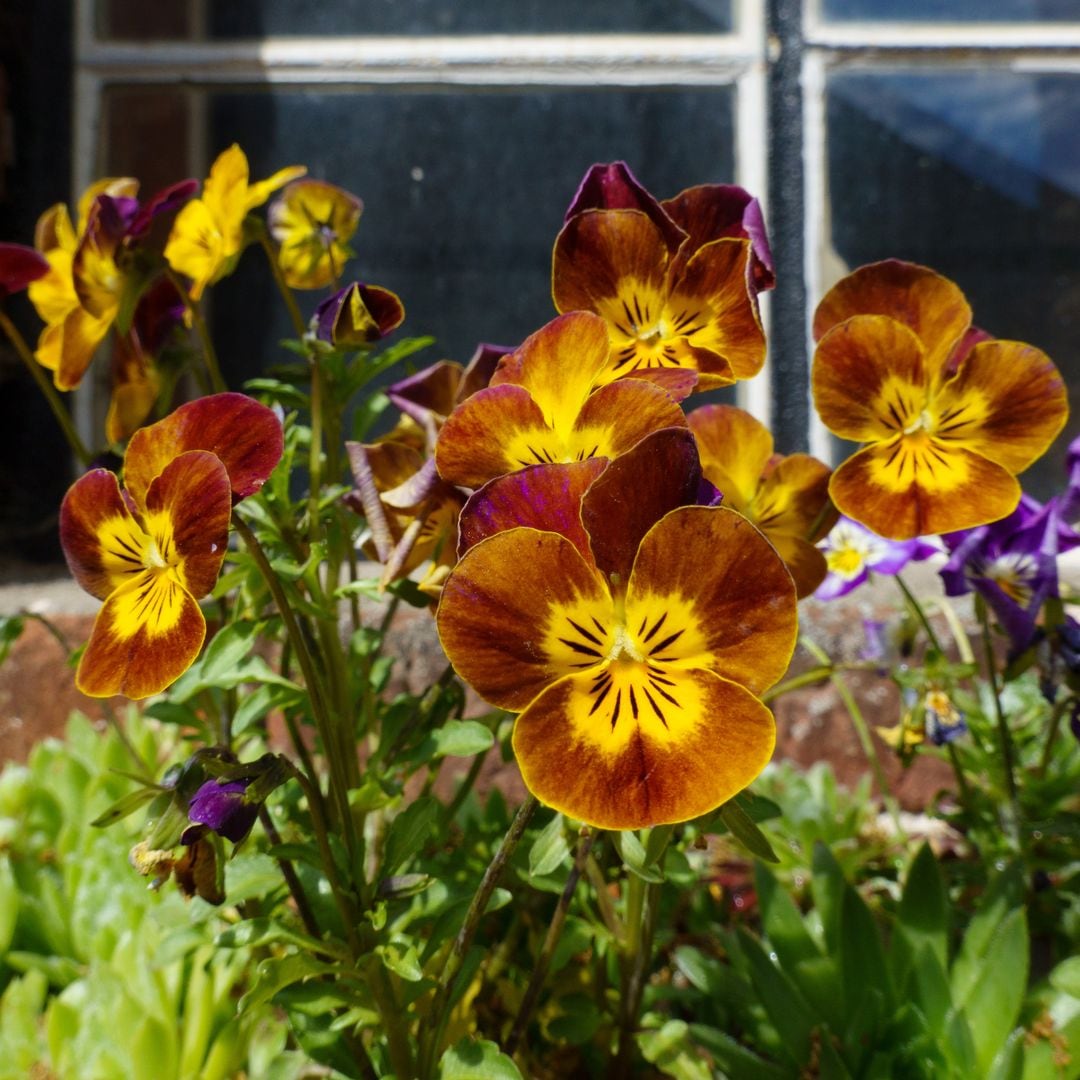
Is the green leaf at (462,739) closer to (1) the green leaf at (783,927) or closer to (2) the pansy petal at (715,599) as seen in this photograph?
(2) the pansy petal at (715,599)

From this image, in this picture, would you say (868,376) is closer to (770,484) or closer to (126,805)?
(770,484)

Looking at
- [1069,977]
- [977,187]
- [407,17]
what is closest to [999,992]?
[1069,977]

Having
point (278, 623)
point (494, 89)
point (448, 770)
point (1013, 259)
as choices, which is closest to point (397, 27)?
point (494, 89)

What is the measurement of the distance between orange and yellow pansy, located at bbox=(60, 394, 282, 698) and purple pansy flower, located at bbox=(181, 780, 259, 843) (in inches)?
3.5

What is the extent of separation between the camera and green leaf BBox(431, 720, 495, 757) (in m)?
0.74

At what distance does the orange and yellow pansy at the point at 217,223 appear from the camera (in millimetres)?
780

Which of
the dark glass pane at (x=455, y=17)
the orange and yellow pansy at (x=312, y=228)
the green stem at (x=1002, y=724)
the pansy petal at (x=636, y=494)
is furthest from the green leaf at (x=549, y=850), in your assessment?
the dark glass pane at (x=455, y=17)

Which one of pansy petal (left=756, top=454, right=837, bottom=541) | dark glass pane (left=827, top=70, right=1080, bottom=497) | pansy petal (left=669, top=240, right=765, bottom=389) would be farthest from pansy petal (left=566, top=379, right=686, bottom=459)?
dark glass pane (left=827, top=70, right=1080, bottom=497)

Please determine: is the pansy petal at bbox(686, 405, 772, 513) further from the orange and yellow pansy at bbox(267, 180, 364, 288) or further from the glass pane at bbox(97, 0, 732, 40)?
the glass pane at bbox(97, 0, 732, 40)

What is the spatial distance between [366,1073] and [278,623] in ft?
1.19

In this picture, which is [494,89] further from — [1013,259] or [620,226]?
[620,226]

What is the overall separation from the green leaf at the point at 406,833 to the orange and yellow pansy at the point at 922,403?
37 cm

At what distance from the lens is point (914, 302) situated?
0.69 metres

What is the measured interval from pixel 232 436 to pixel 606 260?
0.27 meters
